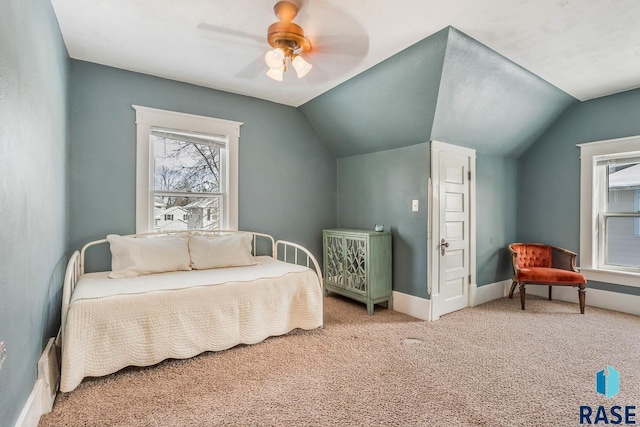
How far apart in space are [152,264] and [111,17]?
190 centimetres

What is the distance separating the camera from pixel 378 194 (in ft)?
12.6

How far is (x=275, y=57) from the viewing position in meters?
2.16

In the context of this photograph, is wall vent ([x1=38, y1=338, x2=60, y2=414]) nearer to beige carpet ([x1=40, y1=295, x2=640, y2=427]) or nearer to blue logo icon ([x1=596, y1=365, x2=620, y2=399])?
beige carpet ([x1=40, y1=295, x2=640, y2=427])

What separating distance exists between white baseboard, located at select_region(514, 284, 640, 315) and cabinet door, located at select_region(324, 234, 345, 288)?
8.94 feet

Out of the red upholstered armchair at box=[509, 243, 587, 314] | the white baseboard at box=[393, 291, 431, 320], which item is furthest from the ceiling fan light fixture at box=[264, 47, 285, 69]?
the red upholstered armchair at box=[509, 243, 587, 314]

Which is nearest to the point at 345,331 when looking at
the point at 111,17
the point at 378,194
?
the point at 378,194

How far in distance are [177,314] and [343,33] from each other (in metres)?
2.39

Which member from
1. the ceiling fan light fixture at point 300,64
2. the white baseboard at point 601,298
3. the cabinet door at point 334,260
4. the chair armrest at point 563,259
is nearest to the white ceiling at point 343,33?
the ceiling fan light fixture at point 300,64

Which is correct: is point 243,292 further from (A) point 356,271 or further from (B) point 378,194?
(B) point 378,194

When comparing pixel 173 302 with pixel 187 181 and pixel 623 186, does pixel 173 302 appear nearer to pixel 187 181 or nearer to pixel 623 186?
pixel 187 181

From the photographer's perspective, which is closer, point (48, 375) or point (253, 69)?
point (48, 375)

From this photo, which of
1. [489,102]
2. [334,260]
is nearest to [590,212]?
[489,102]

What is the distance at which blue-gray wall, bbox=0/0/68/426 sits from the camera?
50.8 inches

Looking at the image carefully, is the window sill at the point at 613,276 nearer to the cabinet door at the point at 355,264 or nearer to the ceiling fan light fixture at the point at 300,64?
the cabinet door at the point at 355,264
